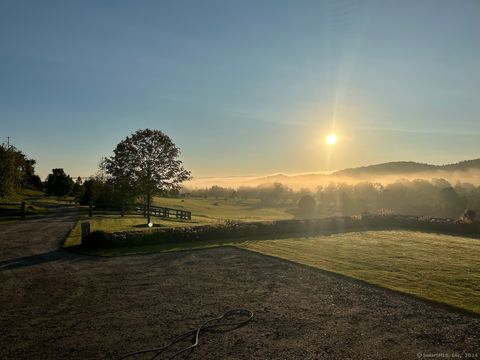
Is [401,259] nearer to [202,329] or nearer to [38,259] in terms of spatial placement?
[202,329]

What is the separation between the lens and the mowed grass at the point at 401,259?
13.4 m

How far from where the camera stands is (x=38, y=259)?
62.9ft

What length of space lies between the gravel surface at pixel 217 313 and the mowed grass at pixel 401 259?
1163 millimetres

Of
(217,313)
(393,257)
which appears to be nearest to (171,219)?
(393,257)

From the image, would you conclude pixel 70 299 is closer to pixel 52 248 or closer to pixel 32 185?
pixel 52 248

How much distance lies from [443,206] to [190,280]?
245ft

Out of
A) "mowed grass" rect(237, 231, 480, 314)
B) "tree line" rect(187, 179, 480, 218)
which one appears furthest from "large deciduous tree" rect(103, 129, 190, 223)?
"tree line" rect(187, 179, 480, 218)

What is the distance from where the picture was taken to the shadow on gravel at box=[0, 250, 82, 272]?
17.7 meters

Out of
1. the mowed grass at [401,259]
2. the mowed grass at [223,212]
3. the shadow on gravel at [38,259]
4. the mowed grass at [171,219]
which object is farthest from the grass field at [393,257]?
the mowed grass at [223,212]

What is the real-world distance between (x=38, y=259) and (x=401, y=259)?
18.4 m

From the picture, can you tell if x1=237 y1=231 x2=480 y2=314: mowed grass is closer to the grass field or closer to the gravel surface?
the grass field

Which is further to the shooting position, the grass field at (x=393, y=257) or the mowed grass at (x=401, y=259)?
the grass field at (x=393, y=257)

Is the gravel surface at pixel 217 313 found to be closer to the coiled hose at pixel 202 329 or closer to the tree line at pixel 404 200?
the coiled hose at pixel 202 329

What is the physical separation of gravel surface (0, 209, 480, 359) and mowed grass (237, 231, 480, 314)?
1163mm
